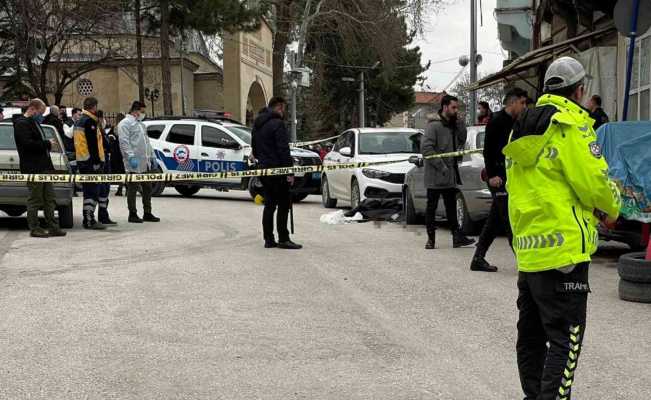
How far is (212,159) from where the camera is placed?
838 inches

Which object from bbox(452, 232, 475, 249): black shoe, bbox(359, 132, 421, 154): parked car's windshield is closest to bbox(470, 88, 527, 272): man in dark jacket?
bbox(452, 232, 475, 249): black shoe

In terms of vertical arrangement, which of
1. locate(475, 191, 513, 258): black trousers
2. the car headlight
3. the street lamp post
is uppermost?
the street lamp post

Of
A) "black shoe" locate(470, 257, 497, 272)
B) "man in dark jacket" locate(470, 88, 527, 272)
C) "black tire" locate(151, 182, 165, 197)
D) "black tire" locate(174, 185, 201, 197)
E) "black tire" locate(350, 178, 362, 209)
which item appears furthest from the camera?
"black tire" locate(174, 185, 201, 197)

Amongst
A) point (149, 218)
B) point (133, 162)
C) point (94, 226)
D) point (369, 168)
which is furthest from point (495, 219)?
point (149, 218)

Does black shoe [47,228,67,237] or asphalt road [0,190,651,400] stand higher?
black shoe [47,228,67,237]

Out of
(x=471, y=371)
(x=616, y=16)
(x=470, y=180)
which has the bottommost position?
(x=471, y=371)

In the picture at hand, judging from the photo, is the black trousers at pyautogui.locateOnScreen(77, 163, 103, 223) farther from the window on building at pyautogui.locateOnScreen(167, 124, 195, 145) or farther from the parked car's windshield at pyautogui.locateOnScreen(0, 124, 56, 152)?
the window on building at pyautogui.locateOnScreen(167, 124, 195, 145)

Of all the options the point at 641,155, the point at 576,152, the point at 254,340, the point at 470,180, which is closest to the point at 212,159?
the point at 470,180

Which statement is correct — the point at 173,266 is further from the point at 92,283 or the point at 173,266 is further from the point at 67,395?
the point at 67,395

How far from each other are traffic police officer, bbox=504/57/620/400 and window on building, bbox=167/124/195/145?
1792 cm

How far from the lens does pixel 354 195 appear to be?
17.0 m

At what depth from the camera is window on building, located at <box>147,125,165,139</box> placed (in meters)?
22.1

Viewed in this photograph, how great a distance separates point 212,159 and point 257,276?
480 inches

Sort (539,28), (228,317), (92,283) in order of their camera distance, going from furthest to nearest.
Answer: (539,28) < (92,283) < (228,317)
